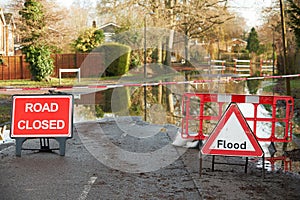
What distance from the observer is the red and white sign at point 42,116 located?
8.65m

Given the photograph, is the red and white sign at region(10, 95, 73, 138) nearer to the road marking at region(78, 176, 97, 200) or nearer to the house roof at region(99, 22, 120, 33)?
the road marking at region(78, 176, 97, 200)

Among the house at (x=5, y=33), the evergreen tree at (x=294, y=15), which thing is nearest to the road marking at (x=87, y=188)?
the evergreen tree at (x=294, y=15)

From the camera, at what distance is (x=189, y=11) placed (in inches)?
1523

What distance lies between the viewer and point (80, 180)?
6.82 metres

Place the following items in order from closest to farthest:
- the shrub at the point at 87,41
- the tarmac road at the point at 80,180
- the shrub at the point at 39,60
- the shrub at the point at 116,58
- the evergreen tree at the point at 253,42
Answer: the tarmac road at the point at 80,180 → the shrub at the point at 39,60 → the shrub at the point at 116,58 → the shrub at the point at 87,41 → the evergreen tree at the point at 253,42

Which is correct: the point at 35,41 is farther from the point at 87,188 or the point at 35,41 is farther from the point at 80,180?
the point at 87,188

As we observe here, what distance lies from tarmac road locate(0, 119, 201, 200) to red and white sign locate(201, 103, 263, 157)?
567 mm

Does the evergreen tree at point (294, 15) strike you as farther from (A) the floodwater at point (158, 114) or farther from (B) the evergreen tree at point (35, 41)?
(B) the evergreen tree at point (35, 41)

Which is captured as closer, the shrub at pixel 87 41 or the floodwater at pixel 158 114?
the floodwater at pixel 158 114

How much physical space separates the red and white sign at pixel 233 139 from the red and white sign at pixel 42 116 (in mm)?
2735

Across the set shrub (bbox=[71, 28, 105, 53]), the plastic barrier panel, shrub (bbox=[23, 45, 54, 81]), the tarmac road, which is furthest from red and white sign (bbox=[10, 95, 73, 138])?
shrub (bbox=[71, 28, 105, 53])

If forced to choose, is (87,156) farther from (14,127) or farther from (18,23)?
(18,23)

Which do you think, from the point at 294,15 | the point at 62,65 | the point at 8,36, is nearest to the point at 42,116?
the point at 294,15

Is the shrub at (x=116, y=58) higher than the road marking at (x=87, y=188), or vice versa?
the shrub at (x=116, y=58)
